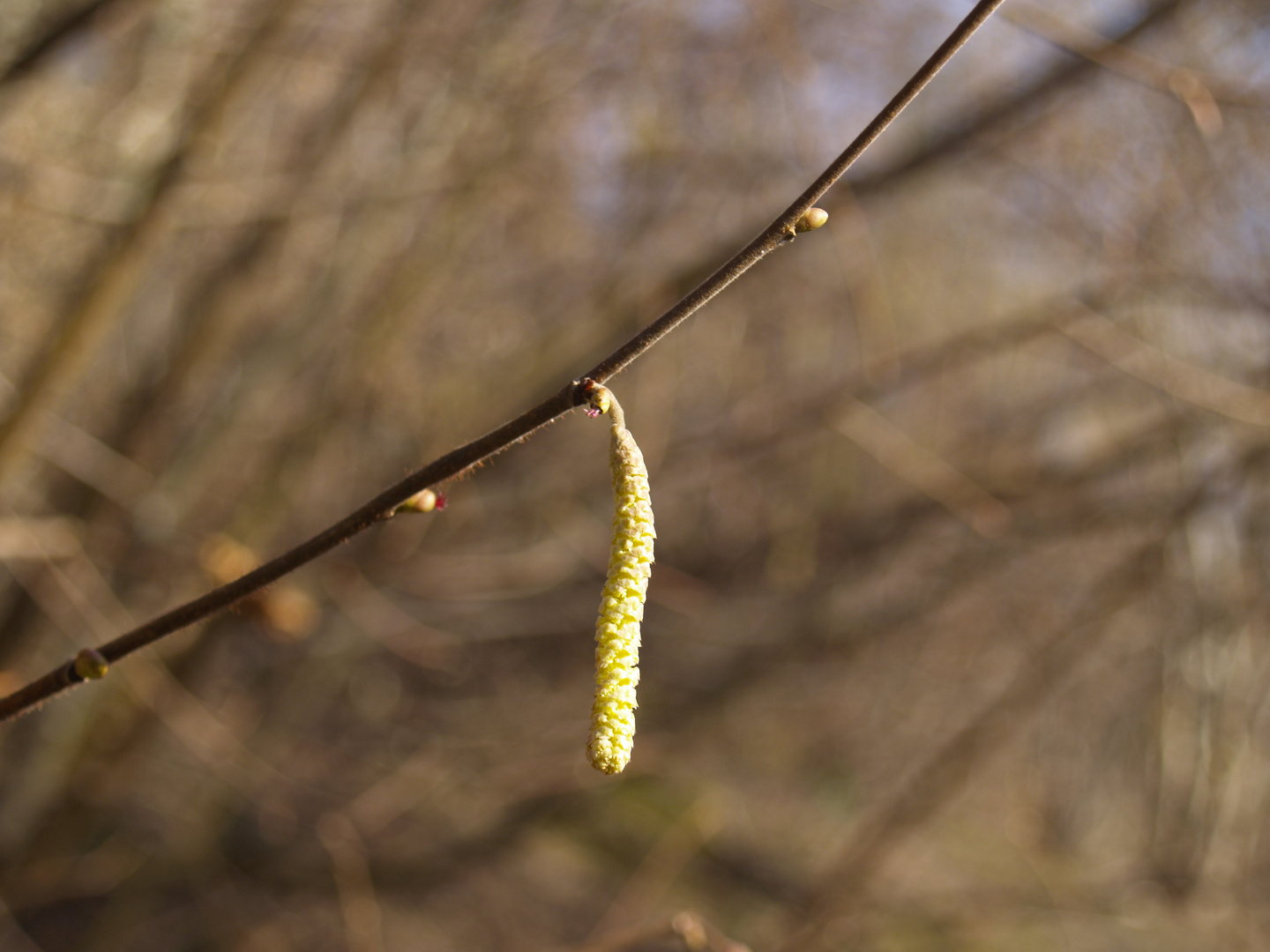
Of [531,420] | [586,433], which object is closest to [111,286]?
[531,420]

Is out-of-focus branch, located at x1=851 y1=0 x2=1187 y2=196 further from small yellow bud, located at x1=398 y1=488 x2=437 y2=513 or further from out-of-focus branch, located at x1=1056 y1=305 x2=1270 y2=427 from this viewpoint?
small yellow bud, located at x1=398 y1=488 x2=437 y2=513

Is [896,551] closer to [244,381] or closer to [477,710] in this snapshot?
[477,710]

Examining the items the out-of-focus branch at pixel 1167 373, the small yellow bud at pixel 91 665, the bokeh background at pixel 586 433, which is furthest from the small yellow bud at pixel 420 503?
the out-of-focus branch at pixel 1167 373

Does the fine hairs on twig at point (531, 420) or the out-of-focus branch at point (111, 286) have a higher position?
the fine hairs on twig at point (531, 420)

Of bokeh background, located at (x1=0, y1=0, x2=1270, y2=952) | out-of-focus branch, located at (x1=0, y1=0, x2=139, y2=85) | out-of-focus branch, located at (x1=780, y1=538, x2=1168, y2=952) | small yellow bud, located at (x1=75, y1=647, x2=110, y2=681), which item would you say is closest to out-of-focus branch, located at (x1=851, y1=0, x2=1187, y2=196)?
bokeh background, located at (x1=0, y1=0, x2=1270, y2=952)

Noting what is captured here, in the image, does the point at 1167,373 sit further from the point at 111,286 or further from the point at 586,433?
the point at 111,286

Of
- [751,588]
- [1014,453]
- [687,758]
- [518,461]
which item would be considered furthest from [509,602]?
[1014,453]

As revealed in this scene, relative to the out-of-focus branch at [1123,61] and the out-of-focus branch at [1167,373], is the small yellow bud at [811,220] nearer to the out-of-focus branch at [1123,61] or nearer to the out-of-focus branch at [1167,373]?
the out-of-focus branch at [1123,61]
